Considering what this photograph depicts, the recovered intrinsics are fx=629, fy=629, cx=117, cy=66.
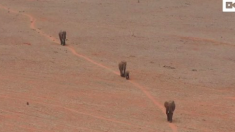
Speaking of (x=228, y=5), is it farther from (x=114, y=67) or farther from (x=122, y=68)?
(x=122, y=68)

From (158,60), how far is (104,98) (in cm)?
614

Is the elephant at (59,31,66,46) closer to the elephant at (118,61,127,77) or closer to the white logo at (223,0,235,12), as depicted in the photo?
the elephant at (118,61,127,77)

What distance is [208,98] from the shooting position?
1728cm

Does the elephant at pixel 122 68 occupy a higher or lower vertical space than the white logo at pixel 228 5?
Answer: lower

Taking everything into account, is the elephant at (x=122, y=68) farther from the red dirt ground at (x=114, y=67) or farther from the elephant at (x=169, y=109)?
the elephant at (x=169, y=109)

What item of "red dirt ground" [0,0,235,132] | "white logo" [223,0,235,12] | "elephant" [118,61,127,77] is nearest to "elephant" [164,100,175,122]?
"red dirt ground" [0,0,235,132]

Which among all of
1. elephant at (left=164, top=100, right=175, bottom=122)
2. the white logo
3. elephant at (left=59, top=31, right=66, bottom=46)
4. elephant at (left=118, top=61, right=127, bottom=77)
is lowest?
elephant at (left=164, top=100, right=175, bottom=122)

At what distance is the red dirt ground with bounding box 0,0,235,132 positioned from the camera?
14484mm

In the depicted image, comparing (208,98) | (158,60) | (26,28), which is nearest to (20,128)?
(208,98)

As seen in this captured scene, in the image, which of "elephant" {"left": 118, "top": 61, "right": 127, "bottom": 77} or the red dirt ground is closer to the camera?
the red dirt ground

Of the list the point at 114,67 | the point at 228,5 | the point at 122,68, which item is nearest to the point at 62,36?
the point at 114,67

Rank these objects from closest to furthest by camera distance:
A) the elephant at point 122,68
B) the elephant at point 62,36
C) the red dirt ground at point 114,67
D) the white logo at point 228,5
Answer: the red dirt ground at point 114,67, the elephant at point 122,68, the elephant at point 62,36, the white logo at point 228,5

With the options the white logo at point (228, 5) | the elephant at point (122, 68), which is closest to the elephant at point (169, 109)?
the elephant at point (122, 68)

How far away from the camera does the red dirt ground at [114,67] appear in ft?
47.5
